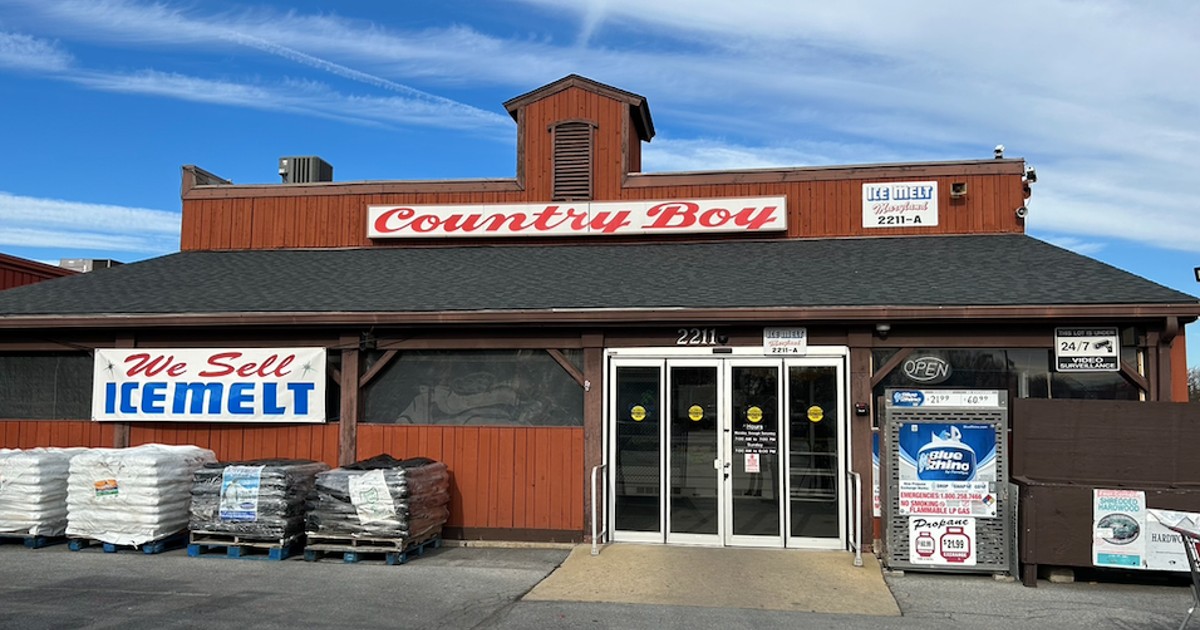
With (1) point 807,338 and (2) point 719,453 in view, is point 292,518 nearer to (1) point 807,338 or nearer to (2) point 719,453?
(2) point 719,453

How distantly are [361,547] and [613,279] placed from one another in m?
4.56

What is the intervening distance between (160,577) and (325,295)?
4.12 meters

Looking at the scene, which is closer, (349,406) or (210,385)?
(349,406)

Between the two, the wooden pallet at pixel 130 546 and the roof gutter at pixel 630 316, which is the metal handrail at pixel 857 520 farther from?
the wooden pallet at pixel 130 546

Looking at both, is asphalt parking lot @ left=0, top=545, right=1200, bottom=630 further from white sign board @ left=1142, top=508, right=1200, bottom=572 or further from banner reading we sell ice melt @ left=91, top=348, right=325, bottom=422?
banner reading we sell ice melt @ left=91, top=348, right=325, bottom=422

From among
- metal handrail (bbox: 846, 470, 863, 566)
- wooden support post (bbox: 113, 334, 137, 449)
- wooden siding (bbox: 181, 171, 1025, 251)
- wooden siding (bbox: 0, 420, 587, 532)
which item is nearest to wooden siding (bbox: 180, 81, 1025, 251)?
wooden siding (bbox: 181, 171, 1025, 251)

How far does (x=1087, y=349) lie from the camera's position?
10352 mm

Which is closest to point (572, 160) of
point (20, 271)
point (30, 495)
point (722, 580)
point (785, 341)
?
point (785, 341)

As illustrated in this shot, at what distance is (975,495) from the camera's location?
9.33 metres

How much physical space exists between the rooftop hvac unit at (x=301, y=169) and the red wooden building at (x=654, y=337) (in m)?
2.90

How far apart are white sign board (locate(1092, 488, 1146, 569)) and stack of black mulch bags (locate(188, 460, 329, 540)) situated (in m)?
8.31

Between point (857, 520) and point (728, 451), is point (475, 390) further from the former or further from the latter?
point (857, 520)

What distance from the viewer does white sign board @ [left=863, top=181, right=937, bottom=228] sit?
1340cm

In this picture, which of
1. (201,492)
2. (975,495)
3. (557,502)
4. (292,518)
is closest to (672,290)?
(557,502)
